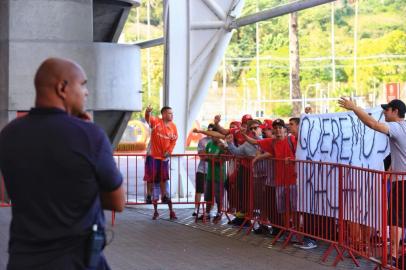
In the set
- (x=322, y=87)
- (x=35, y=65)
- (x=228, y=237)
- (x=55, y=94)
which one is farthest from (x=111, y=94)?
(x=322, y=87)

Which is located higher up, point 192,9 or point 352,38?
point 352,38

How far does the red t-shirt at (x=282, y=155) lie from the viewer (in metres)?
12.3

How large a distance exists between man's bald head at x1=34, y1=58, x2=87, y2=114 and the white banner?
19.6 feet

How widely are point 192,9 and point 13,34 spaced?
389cm

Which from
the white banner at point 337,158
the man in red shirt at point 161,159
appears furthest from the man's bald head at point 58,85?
the man in red shirt at point 161,159

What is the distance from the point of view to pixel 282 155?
1284cm

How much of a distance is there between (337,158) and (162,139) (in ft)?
15.2

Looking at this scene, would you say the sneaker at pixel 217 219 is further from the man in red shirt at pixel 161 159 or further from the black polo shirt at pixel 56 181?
the black polo shirt at pixel 56 181

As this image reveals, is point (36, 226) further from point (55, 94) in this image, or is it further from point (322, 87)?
point (322, 87)

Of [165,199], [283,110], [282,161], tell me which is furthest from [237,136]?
→ [283,110]

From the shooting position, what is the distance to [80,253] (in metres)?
4.20

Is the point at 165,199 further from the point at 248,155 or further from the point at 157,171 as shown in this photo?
the point at 248,155

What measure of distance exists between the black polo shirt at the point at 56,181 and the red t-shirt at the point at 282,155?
821 centimetres

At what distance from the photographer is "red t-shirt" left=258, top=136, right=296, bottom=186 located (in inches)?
486
